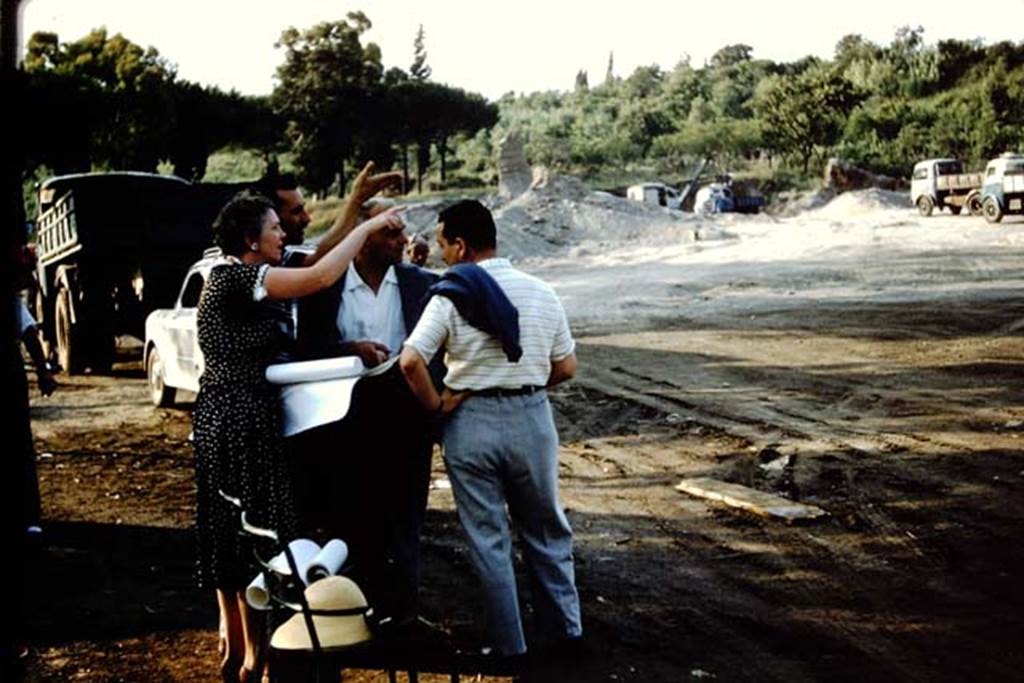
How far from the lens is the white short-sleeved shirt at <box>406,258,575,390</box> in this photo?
4.18 m

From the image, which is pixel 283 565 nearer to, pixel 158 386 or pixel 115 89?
pixel 158 386

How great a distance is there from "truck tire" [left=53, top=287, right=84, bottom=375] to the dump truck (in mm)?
14

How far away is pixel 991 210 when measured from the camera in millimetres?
27688

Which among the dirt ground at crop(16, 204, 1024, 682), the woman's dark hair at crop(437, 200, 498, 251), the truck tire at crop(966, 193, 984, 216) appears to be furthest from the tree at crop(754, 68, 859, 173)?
the woman's dark hair at crop(437, 200, 498, 251)

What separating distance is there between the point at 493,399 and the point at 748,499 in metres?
3.27

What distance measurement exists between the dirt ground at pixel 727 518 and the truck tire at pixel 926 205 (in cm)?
1855

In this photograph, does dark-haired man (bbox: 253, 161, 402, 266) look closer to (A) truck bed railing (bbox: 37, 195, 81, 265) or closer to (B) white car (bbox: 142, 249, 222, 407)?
(B) white car (bbox: 142, 249, 222, 407)

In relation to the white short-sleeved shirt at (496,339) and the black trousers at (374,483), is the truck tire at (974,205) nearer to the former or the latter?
the white short-sleeved shirt at (496,339)

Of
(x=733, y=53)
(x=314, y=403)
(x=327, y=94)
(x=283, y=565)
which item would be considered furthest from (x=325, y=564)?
(x=733, y=53)

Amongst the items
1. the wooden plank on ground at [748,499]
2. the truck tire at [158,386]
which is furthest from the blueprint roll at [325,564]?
the truck tire at [158,386]

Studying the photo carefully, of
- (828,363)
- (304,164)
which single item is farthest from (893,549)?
(304,164)

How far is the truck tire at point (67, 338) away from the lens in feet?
49.7

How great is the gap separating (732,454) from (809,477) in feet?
3.05

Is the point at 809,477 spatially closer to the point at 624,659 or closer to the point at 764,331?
the point at 624,659
